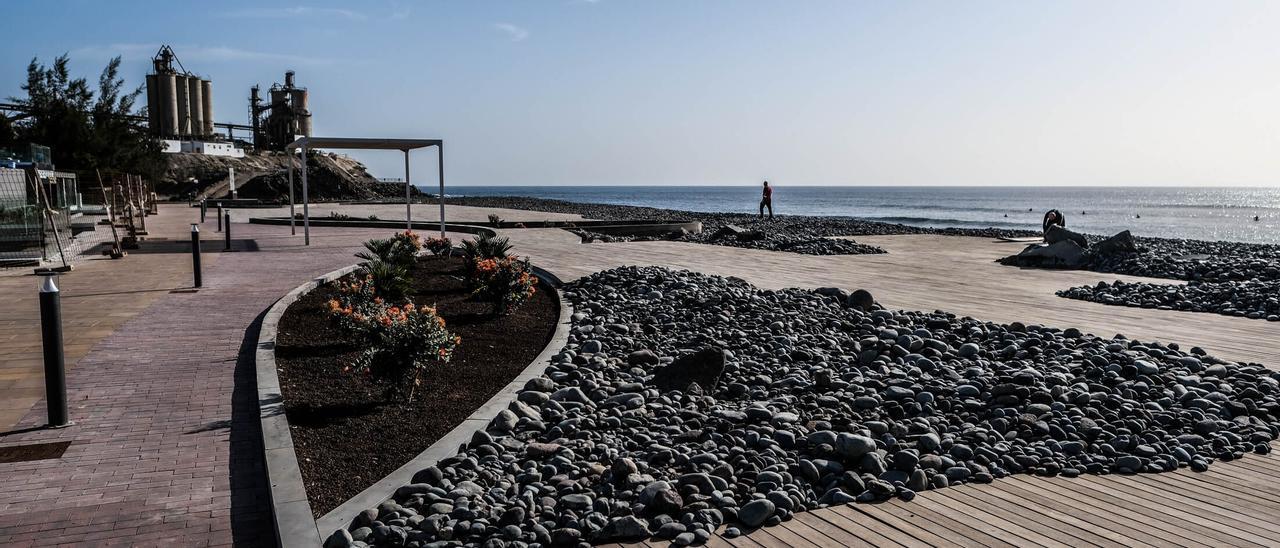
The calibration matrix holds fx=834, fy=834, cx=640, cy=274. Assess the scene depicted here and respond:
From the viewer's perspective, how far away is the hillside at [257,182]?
66.0m

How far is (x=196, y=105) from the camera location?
10500 cm

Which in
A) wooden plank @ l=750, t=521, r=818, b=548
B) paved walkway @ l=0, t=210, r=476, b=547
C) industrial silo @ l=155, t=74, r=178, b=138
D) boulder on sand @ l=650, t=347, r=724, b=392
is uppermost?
industrial silo @ l=155, t=74, r=178, b=138

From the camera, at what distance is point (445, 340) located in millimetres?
6773

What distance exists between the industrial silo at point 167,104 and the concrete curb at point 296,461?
4293 inches

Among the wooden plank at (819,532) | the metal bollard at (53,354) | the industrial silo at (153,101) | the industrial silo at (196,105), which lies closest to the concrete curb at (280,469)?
the metal bollard at (53,354)

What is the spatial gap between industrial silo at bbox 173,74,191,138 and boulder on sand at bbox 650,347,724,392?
370ft

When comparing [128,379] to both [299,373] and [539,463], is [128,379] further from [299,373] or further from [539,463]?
[539,463]

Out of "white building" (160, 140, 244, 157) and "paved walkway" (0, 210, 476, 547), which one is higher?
"white building" (160, 140, 244, 157)

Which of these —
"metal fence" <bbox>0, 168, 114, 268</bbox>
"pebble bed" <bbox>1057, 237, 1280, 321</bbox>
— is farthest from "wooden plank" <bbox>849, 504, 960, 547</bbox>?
"metal fence" <bbox>0, 168, 114, 268</bbox>

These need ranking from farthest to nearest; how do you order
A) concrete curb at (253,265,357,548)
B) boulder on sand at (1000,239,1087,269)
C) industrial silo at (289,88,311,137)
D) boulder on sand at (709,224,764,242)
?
industrial silo at (289,88,311,137)
boulder on sand at (709,224,764,242)
boulder on sand at (1000,239,1087,269)
concrete curb at (253,265,357,548)

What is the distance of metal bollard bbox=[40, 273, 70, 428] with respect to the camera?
6.02 m

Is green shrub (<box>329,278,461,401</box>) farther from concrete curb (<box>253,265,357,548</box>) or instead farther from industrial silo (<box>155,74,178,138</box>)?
industrial silo (<box>155,74,178,138</box>)

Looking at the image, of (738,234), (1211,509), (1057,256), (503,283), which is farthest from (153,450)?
(738,234)

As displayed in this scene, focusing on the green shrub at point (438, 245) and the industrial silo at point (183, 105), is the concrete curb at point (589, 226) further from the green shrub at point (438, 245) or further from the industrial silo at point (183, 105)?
the industrial silo at point (183, 105)
